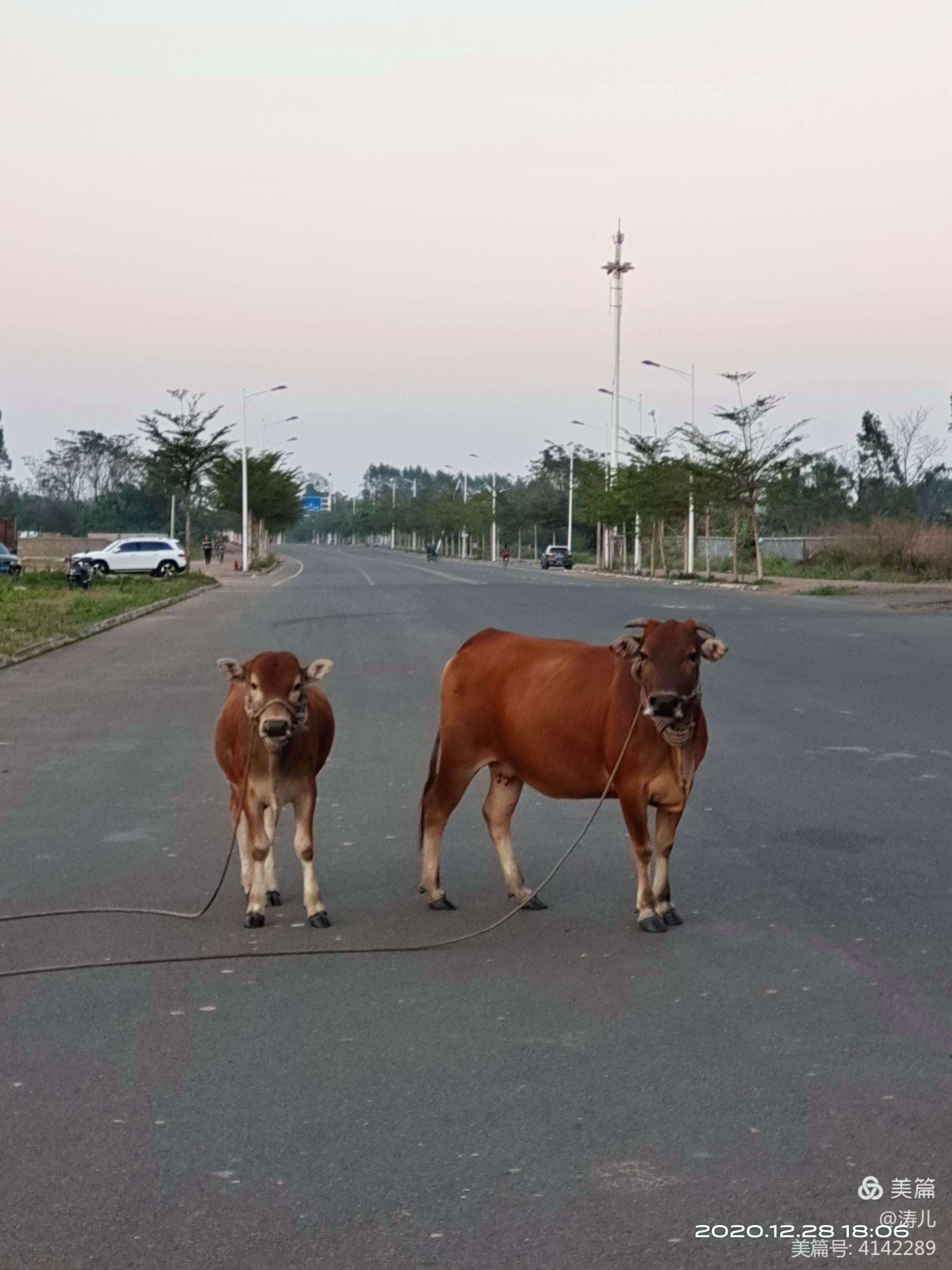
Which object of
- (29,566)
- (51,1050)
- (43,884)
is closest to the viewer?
(51,1050)

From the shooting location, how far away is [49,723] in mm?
14477

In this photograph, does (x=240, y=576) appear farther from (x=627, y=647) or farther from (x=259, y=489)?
(x=627, y=647)

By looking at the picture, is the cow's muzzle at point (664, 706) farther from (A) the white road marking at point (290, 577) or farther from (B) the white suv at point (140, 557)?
(B) the white suv at point (140, 557)

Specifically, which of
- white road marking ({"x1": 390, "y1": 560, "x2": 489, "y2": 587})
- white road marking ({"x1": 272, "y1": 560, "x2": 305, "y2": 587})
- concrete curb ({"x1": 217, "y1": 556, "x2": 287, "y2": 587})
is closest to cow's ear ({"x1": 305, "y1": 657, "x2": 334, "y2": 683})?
white road marking ({"x1": 390, "y1": 560, "x2": 489, "y2": 587})

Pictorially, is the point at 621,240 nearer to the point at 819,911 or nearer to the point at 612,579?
the point at 612,579

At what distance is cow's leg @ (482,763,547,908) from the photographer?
284 inches

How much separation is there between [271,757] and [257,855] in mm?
448

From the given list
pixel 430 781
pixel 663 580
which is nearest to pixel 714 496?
pixel 663 580

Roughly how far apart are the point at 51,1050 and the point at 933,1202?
9.25ft

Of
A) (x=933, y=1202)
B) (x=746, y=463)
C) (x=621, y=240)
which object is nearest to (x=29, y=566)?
(x=746, y=463)

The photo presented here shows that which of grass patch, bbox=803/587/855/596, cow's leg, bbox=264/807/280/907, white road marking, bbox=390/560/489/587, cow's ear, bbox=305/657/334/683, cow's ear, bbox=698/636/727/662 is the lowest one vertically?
cow's leg, bbox=264/807/280/907

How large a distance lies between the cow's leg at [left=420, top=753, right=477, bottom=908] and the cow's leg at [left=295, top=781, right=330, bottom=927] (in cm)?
56

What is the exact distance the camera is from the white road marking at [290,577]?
52425 mm

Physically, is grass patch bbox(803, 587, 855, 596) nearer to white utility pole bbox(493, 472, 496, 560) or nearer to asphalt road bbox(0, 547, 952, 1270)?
asphalt road bbox(0, 547, 952, 1270)
